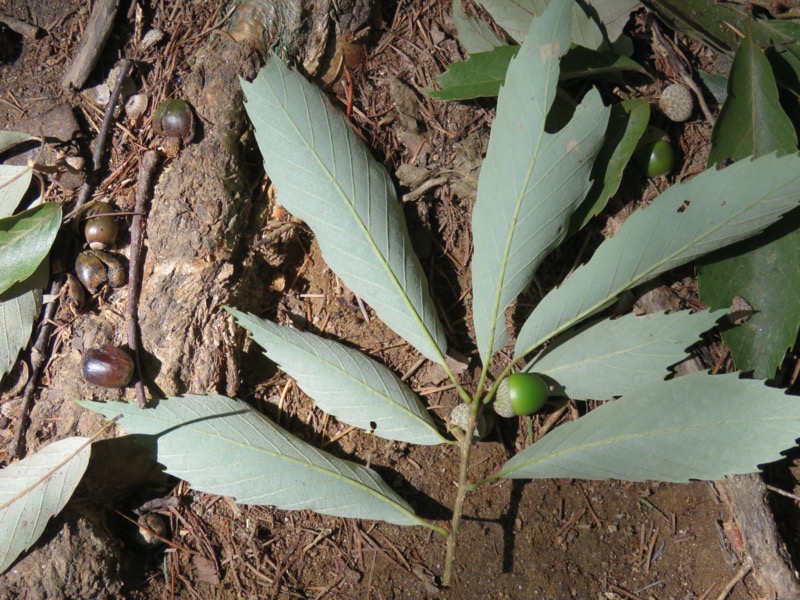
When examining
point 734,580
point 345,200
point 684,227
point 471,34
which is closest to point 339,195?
point 345,200

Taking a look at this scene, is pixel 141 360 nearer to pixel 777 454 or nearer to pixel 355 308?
pixel 355 308

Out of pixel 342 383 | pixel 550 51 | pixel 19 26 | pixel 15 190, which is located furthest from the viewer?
pixel 19 26

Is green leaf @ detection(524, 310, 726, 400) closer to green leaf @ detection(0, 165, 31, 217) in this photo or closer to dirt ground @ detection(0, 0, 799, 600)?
dirt ground @ detection(0, 0, 799, 600)

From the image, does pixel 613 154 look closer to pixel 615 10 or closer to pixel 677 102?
pixel 677 102

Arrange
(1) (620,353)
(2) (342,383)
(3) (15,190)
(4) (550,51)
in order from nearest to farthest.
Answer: (4) (550,51), (1) (620,353), (2) (342,383), (3) (15,190)

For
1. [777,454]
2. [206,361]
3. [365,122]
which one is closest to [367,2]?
[365,122]

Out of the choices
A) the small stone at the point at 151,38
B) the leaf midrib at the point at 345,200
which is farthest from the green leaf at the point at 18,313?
the leaf midrib at the point at 345,200
